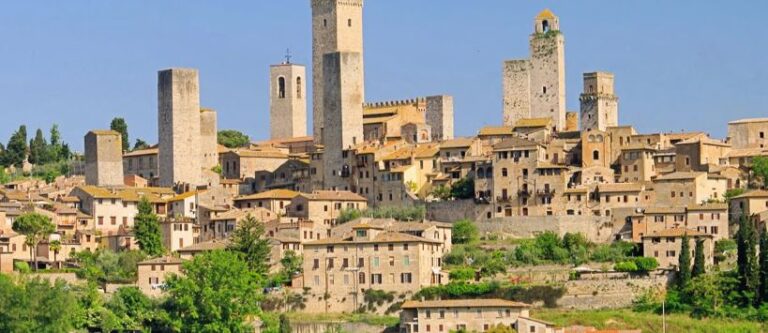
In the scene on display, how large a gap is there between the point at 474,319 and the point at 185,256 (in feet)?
42.7

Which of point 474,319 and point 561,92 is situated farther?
point 561,92

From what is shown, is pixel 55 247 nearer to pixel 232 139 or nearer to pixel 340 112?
pixel 340 112

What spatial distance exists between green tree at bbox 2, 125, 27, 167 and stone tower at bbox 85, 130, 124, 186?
18404 mm

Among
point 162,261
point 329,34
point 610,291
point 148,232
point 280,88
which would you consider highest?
point 329,34

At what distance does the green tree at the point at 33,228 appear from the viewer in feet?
246

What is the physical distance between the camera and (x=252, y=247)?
2835 inches

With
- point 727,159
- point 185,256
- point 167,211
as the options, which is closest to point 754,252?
point 727,159

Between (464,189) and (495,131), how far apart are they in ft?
21.8

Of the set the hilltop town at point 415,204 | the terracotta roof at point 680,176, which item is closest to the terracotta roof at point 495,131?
the hilltop town at point 415,204

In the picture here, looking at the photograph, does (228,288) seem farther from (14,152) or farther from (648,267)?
(14,152)

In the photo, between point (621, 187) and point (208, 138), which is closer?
point (621, 187)

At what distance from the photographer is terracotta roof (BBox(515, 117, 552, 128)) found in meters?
83.9

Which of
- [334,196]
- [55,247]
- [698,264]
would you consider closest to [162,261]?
[55,247]

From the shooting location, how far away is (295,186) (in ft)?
279
